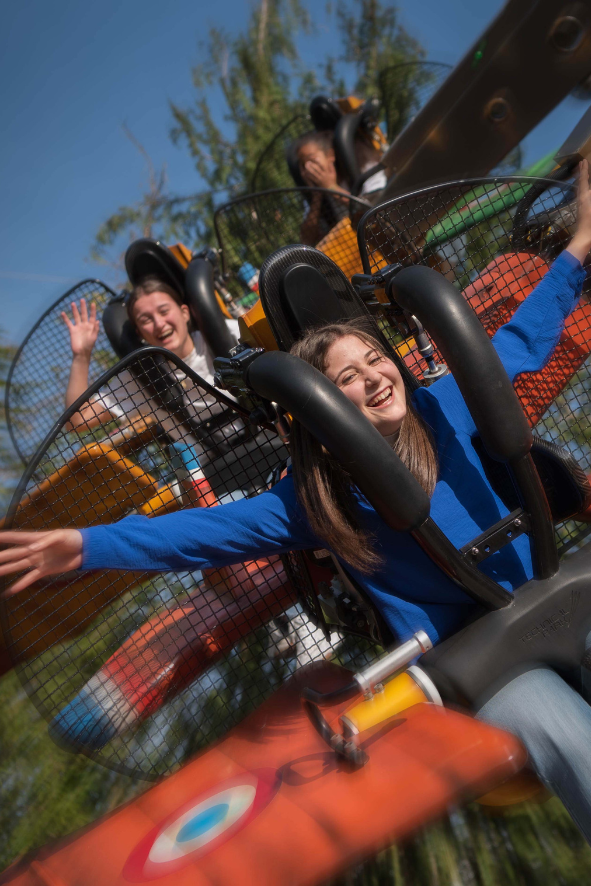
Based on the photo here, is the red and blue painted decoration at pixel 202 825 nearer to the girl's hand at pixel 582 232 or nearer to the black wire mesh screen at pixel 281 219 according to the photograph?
the girl's hand at pixel 582 232

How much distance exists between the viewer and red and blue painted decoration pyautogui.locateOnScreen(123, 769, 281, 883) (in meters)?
0.79

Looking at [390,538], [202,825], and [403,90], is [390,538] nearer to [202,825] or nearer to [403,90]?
[202,825]

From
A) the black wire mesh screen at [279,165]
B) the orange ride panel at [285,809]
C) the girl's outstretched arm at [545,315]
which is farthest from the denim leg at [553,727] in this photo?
the black wire mesh screen at [279,165]

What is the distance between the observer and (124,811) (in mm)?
933

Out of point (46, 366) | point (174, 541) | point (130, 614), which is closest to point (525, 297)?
point (174, 541)

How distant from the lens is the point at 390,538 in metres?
1.05

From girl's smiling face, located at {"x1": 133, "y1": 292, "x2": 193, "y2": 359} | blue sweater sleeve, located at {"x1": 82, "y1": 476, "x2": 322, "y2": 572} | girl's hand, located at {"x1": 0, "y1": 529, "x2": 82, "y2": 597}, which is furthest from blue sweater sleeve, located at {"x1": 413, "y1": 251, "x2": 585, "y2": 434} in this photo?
girl's smiling face, located at {"x1": 133, "y1": 292, "x2": 193, "y2": 359}

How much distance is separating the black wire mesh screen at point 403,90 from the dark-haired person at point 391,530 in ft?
9.42

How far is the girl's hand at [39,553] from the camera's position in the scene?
889mm

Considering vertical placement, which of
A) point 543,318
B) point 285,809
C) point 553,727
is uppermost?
point 543,318

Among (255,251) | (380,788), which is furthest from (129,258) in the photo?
(380,788)

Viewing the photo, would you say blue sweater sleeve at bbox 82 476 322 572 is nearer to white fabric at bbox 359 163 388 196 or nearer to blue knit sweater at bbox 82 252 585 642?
blue knit sweater at bbox 82 252 585 642

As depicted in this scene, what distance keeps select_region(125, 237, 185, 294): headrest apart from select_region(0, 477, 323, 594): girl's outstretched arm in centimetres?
124

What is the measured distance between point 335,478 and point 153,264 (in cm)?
134
